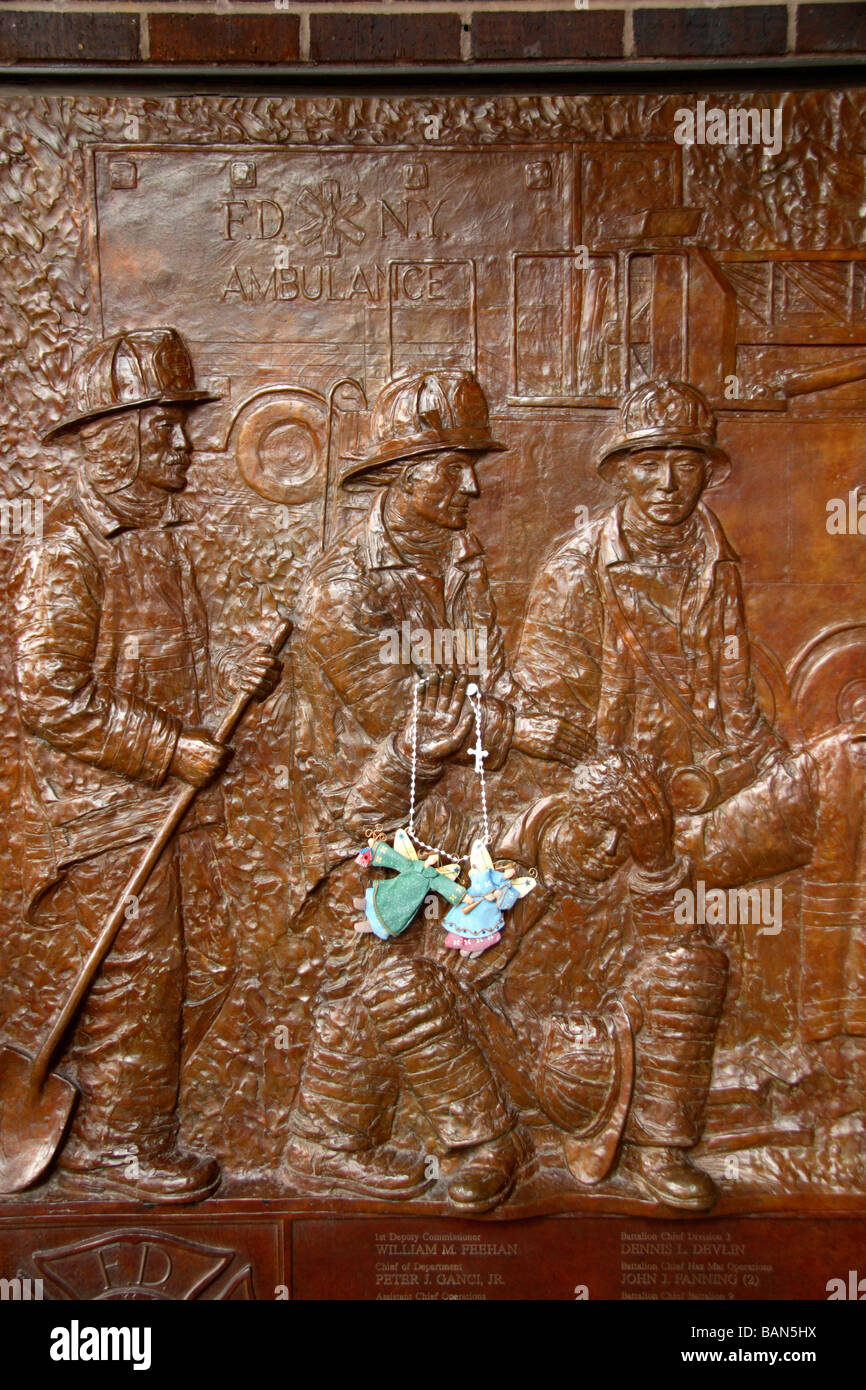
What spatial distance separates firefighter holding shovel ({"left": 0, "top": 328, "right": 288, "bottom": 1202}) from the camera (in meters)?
4.00

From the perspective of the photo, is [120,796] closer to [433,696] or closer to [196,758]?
[196,758]

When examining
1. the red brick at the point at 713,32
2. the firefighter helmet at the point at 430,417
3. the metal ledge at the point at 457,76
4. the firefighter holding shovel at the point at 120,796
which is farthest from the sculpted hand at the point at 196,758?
the red brick at the point at 713,32

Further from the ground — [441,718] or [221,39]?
[221,39]

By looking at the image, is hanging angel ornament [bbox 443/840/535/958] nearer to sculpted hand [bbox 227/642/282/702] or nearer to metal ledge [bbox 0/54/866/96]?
sculpted hand [bbox 227/642/282/702]

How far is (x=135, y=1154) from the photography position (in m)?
4.09

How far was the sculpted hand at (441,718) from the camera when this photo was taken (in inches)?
158

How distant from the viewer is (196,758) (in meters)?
4.01

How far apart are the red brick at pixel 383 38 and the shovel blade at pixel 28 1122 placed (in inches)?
138

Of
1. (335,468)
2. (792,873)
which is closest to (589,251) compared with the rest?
(335,468)

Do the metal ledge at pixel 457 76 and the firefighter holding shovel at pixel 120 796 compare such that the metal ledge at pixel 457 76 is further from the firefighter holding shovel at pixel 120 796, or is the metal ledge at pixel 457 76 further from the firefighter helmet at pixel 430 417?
the firefighter helmet at pixel 430 417

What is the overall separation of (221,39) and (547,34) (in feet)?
3.52

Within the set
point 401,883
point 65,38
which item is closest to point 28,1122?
point 401,883

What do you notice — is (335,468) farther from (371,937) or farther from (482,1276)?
(482,1276)

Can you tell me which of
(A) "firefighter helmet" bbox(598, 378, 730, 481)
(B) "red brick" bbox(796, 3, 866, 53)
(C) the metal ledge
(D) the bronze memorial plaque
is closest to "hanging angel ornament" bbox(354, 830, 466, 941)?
(D) the bronze memorial plaque
